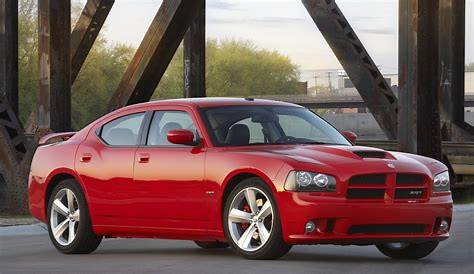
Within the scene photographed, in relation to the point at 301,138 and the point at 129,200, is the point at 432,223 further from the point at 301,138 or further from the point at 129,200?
the point at 129,200

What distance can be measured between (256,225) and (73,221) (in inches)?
99.4

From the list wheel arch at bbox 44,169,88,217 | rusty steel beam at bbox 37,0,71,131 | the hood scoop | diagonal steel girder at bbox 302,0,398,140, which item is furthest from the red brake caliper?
diagonal steel girder at bbox 302,0,398,140

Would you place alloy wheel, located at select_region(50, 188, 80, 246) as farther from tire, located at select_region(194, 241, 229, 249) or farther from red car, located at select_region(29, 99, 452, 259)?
tire, located at select_region(194, 241, 229, 249)

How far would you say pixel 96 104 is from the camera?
74625mm

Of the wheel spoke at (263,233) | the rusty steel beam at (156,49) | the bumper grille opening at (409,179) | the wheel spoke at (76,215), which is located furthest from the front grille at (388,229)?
the rusty steel beam at (156,49)

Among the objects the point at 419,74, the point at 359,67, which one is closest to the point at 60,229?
the point at 419,74

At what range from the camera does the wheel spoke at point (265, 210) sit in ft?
33.5

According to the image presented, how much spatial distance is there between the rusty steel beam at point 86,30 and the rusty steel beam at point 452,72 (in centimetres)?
692

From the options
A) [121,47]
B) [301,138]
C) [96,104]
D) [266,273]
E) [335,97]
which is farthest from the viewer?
[335,97]

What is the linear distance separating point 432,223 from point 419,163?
1.75 ft

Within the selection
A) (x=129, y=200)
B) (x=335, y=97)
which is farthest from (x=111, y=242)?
(x=335, y=97)

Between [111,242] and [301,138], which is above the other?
[301,138]

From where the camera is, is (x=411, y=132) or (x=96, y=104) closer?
(x=411, y=132)

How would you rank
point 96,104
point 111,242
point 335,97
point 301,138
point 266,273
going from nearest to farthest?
point 266,273
point 301,138
point 111,242
point 96,104
point 335,97
